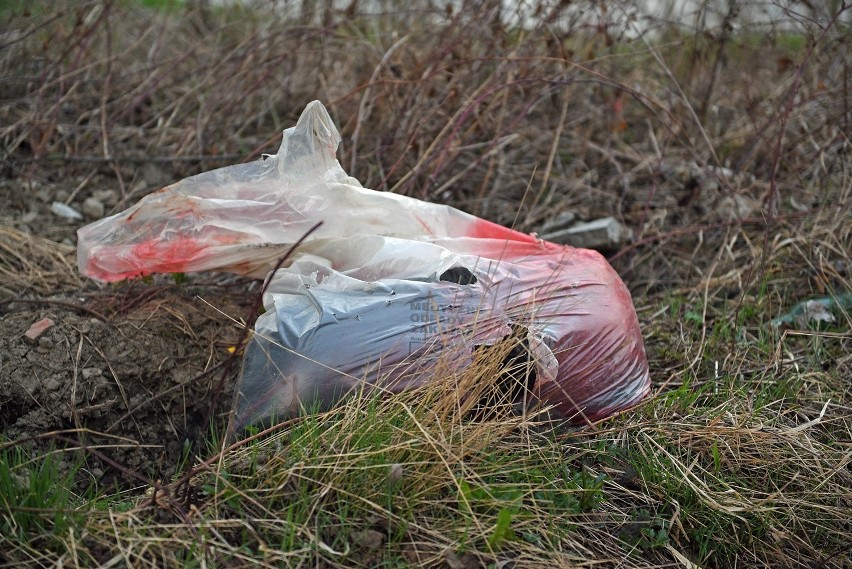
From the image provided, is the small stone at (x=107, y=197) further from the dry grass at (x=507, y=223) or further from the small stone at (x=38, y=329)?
the small stone at (x=38, y=329)

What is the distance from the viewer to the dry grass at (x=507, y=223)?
1751 mm

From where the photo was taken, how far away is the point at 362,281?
7.02ft

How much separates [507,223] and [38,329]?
190 centimetres

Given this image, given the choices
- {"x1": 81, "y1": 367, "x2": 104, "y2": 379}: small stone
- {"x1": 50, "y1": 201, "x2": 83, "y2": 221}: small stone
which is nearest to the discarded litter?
{"x1": 81, "y1": 367, "x2": 104, "y2": 379}: small stone

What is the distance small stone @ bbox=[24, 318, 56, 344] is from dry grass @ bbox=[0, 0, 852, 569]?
0.15m

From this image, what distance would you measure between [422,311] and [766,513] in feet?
3.22

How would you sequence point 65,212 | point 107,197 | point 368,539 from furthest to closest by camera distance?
1. point 107,197
2. point 65,212
3. point 368,539

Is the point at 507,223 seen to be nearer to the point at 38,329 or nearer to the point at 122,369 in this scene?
the point at 122,369

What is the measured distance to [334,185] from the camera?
7.63ft

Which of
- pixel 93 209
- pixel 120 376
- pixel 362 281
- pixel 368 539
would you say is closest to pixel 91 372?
pixel 120 376

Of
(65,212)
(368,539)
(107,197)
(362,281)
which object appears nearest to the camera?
(368,539)

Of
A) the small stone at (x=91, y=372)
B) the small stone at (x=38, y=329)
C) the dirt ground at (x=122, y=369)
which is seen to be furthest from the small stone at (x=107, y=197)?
the small stone at (x=91, y=372)

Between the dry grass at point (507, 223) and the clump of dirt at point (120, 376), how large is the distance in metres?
0.11

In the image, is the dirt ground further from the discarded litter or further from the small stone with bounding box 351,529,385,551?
the small stone with bounding box 351,529,385,551
